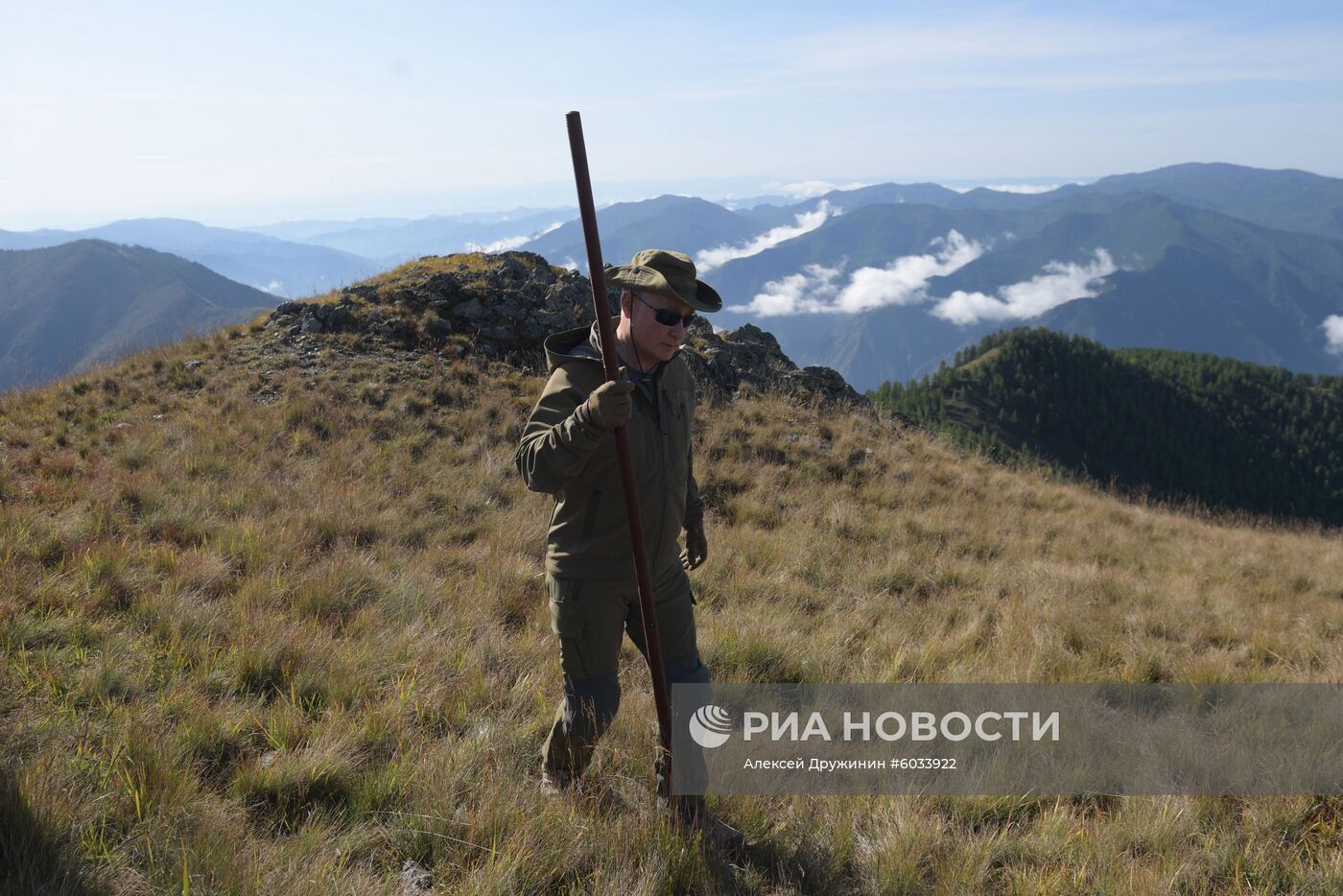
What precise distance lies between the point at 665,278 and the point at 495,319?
11.6 metres

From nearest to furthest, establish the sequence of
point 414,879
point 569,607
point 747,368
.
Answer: point 414,879
point 569,607
point 747,368

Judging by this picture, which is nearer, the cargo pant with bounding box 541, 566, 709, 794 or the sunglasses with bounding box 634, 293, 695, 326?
the sunglasses with bounding box 634, 293, 695, 326

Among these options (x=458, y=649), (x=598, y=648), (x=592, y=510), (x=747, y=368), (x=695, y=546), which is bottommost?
(x=458, y=649)

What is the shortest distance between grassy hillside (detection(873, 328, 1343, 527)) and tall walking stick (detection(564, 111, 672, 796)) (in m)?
95.1

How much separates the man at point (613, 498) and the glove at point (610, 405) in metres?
0.22

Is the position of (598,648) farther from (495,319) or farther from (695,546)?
(495,319)

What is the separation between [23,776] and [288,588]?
2.24m

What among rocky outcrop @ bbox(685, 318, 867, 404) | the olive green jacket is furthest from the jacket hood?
rocky outcrop @ bbox(685, 318, 867, 404)

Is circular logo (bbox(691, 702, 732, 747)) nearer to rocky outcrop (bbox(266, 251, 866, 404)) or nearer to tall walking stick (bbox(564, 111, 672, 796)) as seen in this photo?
tall walking stick (bbox(564, 111, 672, 796))

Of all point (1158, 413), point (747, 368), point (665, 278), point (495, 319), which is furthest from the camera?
point (1158, 413)

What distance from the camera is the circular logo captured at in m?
2.94

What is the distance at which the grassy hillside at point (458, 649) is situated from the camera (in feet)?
7.89

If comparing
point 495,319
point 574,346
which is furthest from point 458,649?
point 495,319

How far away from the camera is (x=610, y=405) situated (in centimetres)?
221
